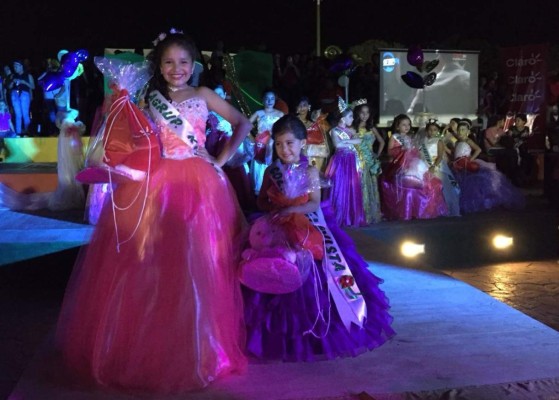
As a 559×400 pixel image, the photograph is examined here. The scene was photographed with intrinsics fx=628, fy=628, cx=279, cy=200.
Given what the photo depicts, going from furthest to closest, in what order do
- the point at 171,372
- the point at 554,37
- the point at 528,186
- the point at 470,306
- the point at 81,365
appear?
the point at 554,37 < the point at 528,186 < the point at 470,306 < the point at 81,365 < the point at 171,372

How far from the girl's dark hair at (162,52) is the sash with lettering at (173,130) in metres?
0.07

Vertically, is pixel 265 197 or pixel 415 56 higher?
pixel 415 56

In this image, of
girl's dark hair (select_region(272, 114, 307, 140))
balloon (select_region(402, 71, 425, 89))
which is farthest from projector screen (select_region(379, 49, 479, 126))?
girl's dark hair (select_region(272, 114, 307, 140))

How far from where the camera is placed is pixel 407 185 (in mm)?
8031

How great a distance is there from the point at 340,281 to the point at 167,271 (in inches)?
36.3

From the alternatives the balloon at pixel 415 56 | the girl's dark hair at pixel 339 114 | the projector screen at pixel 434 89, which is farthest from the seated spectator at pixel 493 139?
the girl's dark hair at pixel 339 114

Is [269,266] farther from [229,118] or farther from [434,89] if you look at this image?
[434,89]

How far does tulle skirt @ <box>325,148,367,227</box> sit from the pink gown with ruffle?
4539 mm

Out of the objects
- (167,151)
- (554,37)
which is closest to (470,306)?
(167,151)

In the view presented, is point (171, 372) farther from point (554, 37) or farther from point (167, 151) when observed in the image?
point (554, 37)

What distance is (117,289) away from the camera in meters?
2.79

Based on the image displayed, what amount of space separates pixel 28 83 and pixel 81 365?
32.1ft

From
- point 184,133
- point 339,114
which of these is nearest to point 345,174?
point 339,114

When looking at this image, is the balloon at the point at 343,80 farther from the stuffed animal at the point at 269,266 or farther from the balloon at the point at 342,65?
the stuffed animal at the point at 269,266
